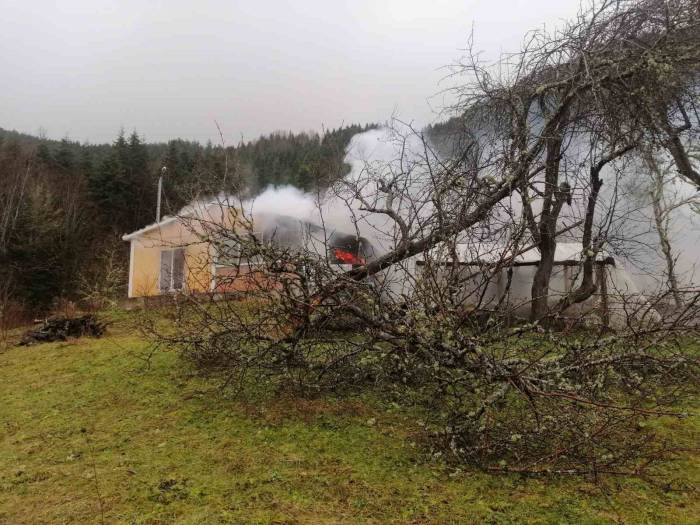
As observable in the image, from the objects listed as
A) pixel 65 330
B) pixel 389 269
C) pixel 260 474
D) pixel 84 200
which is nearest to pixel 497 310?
pixel 389 269

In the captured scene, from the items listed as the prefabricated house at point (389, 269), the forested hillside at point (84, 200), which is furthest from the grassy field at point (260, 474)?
the forested hillside at point (84, 200)

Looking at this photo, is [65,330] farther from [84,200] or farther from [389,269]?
[84,200]

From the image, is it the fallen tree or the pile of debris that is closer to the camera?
the fallen tree

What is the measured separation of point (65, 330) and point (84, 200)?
28.2 m

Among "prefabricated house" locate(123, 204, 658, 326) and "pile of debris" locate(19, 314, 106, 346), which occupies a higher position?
"prefabricated house" locate(123, 204, 658, 326)

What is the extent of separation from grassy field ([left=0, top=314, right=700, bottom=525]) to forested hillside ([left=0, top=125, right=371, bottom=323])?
3.02 m

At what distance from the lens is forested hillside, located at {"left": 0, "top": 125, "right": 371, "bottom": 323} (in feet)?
54.2

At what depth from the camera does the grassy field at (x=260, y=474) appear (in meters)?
2.86

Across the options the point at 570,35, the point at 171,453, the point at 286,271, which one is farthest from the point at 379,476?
the point at 570,35

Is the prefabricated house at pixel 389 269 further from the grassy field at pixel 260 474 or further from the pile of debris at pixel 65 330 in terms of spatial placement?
the pile of debris at pixel 65 330

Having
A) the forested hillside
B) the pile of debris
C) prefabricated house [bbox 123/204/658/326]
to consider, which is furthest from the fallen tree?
the pile of debris

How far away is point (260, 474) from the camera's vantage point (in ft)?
11.0

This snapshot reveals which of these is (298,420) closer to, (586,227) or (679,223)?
(586,227)

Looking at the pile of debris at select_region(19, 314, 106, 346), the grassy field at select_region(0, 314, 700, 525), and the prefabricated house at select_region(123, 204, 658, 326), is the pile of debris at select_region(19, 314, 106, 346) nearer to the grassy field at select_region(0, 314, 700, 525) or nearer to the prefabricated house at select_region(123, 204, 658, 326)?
the prefabricated house at select_region(123, 204, 658, 326)
